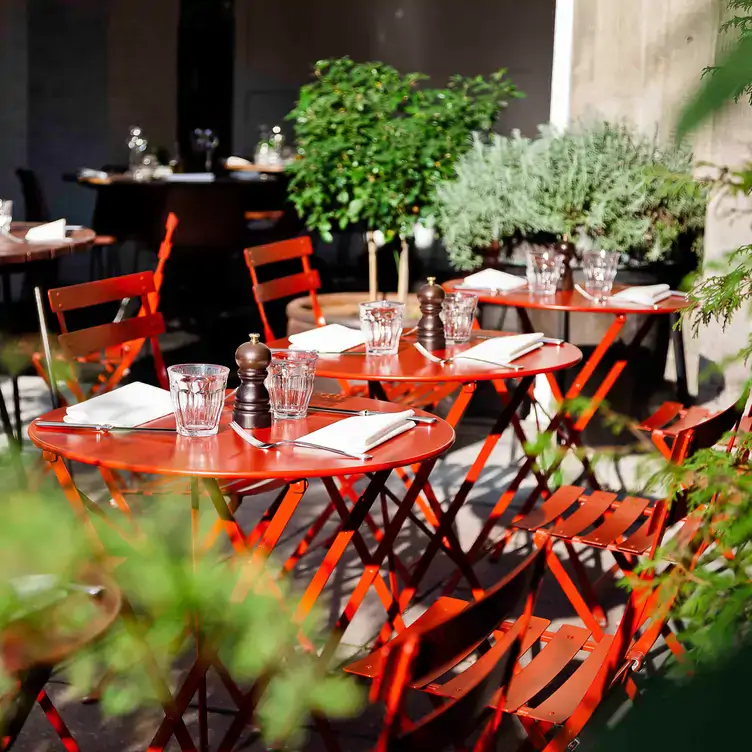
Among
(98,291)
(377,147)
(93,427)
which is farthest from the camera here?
(377,147)

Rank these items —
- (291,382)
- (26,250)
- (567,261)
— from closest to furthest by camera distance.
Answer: (291,382), (26,250), (567,261)

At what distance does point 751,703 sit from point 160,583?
33 centimetres

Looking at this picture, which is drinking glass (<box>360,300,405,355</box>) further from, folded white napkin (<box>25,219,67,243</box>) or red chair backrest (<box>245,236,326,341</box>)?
folded white napkin (<box>25,219,67,243</box>)

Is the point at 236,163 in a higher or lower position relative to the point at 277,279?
higher

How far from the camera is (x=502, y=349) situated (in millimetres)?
2961

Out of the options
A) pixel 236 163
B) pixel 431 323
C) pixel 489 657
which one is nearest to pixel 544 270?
pixel 431 323

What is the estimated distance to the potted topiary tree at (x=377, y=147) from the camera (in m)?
5.18

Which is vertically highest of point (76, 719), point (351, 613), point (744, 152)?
point (744, 152)

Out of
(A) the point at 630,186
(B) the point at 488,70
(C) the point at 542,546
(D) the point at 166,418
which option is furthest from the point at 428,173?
(B) the point at 488,70

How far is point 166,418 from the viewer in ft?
7.57

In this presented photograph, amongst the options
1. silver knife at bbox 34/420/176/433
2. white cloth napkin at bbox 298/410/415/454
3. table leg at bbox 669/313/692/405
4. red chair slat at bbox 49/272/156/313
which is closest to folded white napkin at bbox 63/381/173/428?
silver knife at bbox 34/420/176/433

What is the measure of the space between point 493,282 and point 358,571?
3.91 feet

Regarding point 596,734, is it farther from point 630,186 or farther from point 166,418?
point 630,186

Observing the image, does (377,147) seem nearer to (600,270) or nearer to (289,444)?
(600,270)
